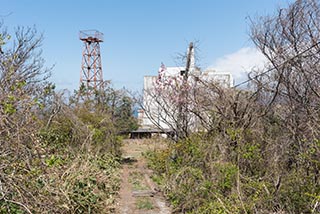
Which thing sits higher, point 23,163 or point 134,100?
point 134,100

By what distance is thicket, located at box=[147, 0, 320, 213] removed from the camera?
564cm

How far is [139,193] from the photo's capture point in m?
8.67

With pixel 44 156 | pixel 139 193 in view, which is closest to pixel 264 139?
pixel 139 193

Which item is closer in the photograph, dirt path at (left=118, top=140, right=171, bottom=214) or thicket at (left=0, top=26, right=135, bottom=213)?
thicket at (left=0, top=26, right=135, bottom=213)

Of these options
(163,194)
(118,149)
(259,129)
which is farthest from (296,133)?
(118,149)

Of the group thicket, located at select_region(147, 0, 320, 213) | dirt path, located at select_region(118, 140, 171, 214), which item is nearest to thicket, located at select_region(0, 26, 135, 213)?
dirt path, located at select_region(118, 140, 171, 214)

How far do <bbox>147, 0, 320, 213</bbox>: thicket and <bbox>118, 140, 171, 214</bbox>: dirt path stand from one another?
0.37 metres

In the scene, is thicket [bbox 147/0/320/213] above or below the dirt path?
above

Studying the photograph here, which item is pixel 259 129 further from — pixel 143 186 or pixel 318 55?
pixel 143 186

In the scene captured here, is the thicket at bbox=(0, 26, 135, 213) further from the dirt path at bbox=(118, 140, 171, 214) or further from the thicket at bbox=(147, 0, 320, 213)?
the thicket at bbox=(147, 0, 320, 213)

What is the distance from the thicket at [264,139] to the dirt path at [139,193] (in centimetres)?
37

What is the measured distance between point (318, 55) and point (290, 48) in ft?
3.31

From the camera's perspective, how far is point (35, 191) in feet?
16.3

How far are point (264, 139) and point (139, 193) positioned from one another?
344cm
